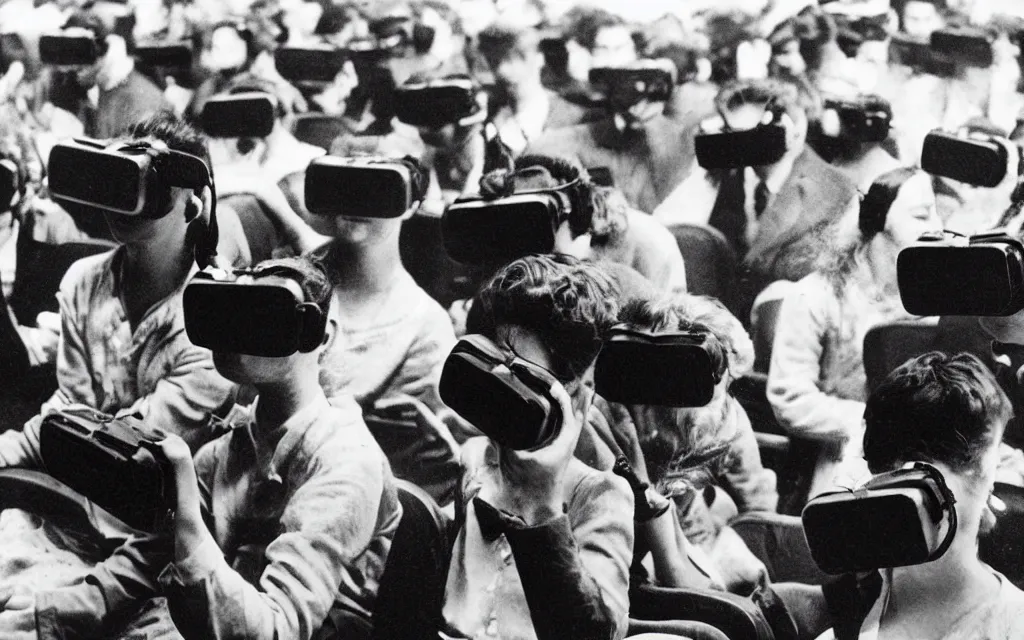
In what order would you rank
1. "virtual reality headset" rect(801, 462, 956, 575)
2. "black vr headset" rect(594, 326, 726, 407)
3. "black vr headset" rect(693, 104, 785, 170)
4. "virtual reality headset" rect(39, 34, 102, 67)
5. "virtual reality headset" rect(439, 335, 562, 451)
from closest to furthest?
"virtual reality headset" rect(801, 462, 956, 575)
"virtual reality headset" rect(439, 335, 562, 451)
"black vr headset" rect(594, 326, 726, 407)
"black vr headset" rect(693, 104, 785, 170)
"virtual reality headset" rect(39, 34, 102, 67)

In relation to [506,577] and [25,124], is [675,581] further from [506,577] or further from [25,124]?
[25,124]

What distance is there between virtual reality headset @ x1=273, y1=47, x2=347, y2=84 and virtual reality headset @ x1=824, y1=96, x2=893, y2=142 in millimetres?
1438

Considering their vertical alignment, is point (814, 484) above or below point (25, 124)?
below

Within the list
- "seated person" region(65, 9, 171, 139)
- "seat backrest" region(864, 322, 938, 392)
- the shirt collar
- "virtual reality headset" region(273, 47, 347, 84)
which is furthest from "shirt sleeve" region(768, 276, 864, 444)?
"seated person" region(65, 9, 171, 139)

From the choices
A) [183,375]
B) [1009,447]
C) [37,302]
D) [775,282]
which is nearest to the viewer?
[1009,447]

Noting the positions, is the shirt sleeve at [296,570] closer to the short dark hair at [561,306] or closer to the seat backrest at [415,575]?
the seat backrest at [415,575]

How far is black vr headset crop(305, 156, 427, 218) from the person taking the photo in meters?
3.45

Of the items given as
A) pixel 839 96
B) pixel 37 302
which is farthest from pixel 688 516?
pixel 37 302

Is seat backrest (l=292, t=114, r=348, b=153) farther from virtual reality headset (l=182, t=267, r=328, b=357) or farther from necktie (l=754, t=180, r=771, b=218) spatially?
necktie (l=754, t=180, r=771, b=218)

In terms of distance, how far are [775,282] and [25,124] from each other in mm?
2333

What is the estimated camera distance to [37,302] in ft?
12.4

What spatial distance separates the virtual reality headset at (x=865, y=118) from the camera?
3.14 m

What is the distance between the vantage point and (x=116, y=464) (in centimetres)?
321

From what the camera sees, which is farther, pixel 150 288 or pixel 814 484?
pixel 150 288
